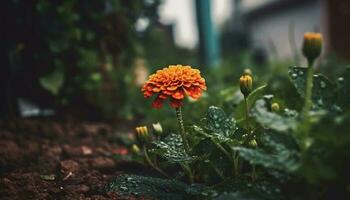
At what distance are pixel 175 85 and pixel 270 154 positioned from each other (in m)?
0.36

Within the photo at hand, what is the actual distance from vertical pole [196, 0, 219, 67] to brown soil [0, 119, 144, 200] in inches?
67.7

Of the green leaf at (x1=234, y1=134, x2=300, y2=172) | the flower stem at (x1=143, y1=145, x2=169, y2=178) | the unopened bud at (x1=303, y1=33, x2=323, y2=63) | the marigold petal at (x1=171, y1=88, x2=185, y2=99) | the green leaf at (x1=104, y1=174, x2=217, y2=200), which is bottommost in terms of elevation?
the green leaf at (x1=104, y1=174, x2=217, y2=200)

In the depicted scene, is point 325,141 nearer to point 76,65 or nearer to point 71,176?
point 71,176

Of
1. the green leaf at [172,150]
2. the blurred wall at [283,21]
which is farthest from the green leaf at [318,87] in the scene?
the blurred wall at [283,21]

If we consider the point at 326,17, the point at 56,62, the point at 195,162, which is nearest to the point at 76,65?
the point at 56,62

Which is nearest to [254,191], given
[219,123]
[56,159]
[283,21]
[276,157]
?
[276,157]

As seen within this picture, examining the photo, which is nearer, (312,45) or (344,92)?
(312,45)

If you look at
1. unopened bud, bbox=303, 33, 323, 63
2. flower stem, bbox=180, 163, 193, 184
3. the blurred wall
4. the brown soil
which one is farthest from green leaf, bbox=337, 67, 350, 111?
the blurred wall

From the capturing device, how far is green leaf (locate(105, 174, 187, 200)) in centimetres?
136

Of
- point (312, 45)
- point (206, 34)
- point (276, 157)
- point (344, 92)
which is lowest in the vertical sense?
point (276, 157)

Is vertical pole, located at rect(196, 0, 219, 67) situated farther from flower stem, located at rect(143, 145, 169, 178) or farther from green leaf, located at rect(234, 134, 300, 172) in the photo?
green leaf, located at rect(234, 134, 300, 172)

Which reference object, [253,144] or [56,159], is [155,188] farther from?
[56,159]

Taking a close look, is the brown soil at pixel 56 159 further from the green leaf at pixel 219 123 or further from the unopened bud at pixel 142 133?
the green leaf at pixel 219 123

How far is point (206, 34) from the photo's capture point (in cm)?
409
